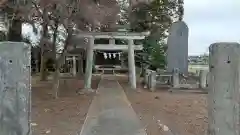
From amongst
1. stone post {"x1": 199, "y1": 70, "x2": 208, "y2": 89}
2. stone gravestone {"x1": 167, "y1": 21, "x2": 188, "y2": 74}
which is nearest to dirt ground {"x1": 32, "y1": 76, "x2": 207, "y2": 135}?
stone post {"x1": 199, "y1": 70, "x2": 208, "y2": 89}

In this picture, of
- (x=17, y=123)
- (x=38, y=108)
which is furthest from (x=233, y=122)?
(x=38, y=108)

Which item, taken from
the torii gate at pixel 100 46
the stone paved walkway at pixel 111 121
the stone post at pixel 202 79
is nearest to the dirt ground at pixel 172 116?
the stone paved walkway at pixel 111 121

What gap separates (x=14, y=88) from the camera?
10.7 feet

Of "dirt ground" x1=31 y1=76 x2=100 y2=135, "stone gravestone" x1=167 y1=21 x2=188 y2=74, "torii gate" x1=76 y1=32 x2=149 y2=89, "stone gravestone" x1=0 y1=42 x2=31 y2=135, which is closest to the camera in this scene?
"stone gravestone" x1=0 y1=42 x2=31 y2=135

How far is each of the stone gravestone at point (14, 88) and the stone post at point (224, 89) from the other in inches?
71.8

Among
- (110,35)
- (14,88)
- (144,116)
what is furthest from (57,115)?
(110,35)

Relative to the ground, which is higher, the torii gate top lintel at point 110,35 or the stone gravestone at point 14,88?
the torii gate top lintel at point 110,35

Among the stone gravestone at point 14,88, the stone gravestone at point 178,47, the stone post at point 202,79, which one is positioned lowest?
the stone post at point 202,79

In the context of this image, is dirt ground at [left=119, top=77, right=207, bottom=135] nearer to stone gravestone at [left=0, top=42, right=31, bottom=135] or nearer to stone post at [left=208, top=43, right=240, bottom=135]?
stone post at [left=208, top=43, right=240, bottom=135]

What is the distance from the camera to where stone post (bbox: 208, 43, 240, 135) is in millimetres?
3750

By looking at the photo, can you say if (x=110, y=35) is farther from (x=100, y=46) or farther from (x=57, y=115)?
(x=57, y=115)

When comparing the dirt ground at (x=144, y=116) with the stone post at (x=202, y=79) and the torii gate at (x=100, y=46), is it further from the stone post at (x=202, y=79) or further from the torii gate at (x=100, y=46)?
the stone post at (x=202, y=79)

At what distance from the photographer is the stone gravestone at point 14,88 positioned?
319cm

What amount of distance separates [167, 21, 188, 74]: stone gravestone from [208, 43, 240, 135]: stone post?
13.8m
